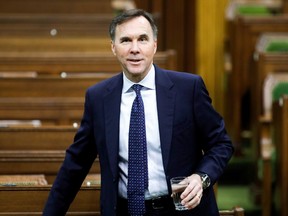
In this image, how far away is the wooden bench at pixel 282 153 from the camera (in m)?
2.73

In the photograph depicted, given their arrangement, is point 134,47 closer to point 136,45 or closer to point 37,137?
point 136,45

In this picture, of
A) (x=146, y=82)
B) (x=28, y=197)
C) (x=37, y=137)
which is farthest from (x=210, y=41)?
(x=146, y=82)

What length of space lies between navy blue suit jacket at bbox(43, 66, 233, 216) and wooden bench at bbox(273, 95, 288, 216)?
111cm

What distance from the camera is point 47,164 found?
7.59 ft

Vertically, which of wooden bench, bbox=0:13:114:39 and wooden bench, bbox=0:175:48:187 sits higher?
wooden bench, bbox=0:13:114:39

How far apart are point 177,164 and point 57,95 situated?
1437 millimetres

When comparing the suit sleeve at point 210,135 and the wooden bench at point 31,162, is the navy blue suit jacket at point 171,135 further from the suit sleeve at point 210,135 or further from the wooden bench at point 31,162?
the wooden bench at point 31,162

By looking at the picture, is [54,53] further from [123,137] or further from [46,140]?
[123,137]

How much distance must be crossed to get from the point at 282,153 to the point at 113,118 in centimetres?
122

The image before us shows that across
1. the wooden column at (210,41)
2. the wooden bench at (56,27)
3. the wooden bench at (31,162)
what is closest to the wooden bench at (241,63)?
the wooden column at (210,41)

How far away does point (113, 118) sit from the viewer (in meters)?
1.66

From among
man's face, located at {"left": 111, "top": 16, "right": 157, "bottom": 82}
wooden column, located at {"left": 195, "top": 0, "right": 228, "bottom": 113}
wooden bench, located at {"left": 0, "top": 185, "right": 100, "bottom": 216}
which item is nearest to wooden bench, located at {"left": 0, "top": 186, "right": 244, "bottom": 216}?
wooden bench, located at {"left": 0, "top": 185, "right": 100, "bottom": 216}

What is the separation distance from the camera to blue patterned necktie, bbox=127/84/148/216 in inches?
63.9

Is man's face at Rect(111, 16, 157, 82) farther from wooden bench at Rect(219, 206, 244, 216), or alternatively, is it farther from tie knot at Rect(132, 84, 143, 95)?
wooden bench at Rect(219, 206, 244, 216)
